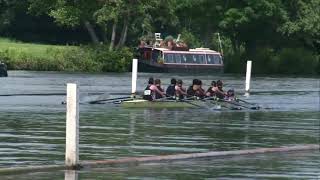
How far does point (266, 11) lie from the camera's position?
3494 inches

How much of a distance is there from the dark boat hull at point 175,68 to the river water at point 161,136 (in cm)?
3580

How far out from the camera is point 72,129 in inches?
566

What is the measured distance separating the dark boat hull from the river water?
35800mm

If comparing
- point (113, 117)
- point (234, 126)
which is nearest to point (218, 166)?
point (234, 126)

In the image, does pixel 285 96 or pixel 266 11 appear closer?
pixel 285 96

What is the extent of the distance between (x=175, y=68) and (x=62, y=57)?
948 centimetres

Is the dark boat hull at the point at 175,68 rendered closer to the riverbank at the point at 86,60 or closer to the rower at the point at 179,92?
the riverbank at the point at 86,60


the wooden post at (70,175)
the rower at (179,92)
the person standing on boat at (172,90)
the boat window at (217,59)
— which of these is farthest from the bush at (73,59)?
the wooden post at (70,175)

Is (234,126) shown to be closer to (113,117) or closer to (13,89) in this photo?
(113,117)

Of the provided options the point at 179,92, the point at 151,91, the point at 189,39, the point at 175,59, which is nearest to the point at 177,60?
the point at 175,59

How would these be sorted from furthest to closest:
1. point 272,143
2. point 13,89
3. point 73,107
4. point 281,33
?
point 281,33
point 13,89
point 272,143
point 73,107

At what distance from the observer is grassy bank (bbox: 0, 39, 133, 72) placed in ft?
245

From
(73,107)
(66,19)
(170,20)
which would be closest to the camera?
(73,107)

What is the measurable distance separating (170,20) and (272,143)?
6392cm
